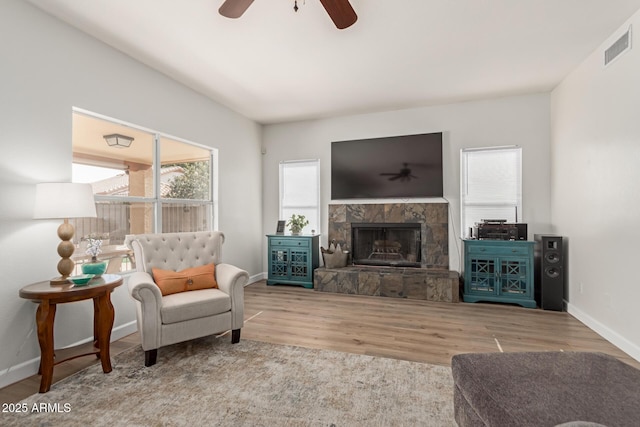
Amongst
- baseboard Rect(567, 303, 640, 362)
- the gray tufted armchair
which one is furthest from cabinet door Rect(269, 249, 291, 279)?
baseboard Rect(567, 303, 640, 362)

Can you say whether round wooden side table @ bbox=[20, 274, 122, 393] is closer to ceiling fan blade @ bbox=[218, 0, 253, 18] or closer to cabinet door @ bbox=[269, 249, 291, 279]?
ceiling fan blade @ bbox=[218, 0, 253, 18]

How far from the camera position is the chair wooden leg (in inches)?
93.1

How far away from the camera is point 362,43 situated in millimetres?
2922

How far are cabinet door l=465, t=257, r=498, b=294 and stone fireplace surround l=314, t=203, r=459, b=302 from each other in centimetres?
20

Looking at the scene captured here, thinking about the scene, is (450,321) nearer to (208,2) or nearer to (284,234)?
(284,234)

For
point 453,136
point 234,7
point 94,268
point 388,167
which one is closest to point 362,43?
point 234,7

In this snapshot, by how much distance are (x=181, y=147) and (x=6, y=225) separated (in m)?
2.04

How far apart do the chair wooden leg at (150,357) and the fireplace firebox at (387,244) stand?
3216mm

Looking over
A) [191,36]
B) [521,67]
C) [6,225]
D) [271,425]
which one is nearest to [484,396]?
[271,425]

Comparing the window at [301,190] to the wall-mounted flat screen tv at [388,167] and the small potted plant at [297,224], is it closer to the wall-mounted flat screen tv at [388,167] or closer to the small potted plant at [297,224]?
the small potted plant at [297,224]

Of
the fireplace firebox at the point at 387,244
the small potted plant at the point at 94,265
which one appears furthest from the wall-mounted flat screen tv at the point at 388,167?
the small potted plant at the point at 94,265

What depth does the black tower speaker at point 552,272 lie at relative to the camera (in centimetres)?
364

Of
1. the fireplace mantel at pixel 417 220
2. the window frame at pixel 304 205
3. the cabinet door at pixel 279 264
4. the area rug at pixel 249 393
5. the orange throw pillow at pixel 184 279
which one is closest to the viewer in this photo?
the area rug at pixel 249 393

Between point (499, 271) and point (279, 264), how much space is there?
3.17 m
